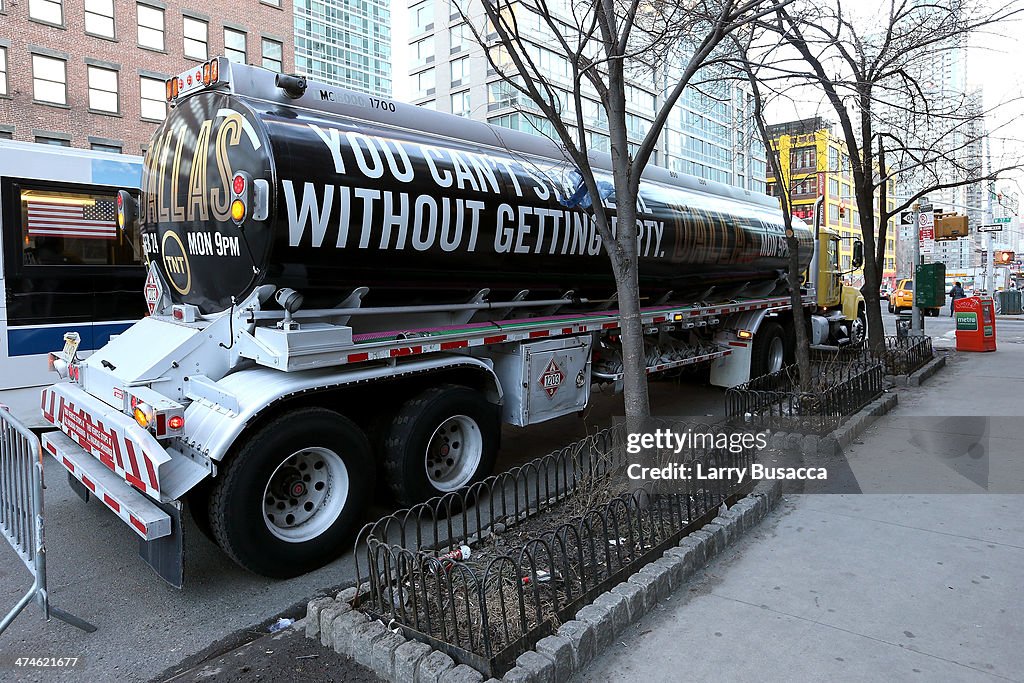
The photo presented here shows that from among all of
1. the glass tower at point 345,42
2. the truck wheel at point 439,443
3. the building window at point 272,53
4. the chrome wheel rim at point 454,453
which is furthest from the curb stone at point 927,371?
the glass tower at point 345,42

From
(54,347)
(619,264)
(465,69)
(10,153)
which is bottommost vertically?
(54,347)

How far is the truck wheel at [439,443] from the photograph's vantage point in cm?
518

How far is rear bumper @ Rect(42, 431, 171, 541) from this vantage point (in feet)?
13.1

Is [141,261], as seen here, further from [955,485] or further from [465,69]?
[465,69]

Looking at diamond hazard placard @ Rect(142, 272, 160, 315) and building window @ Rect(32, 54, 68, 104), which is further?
building window @ Rect(32, 54, 68, 104)

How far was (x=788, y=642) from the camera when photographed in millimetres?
3402

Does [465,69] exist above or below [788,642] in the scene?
above

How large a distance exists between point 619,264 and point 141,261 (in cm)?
579

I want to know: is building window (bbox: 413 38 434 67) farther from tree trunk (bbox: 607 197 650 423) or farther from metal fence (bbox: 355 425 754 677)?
metal fence (bbox: 355 425 754 677)

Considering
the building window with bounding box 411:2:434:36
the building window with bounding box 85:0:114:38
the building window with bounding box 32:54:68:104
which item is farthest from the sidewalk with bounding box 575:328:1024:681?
the building window with bounding box 411:2:434:36

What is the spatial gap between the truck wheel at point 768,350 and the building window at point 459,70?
41526 mm

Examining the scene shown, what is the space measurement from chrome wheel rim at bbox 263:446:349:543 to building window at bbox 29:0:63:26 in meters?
31.2

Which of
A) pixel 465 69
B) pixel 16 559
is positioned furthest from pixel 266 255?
pixel 465 69

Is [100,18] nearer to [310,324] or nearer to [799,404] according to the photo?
[310,324]
